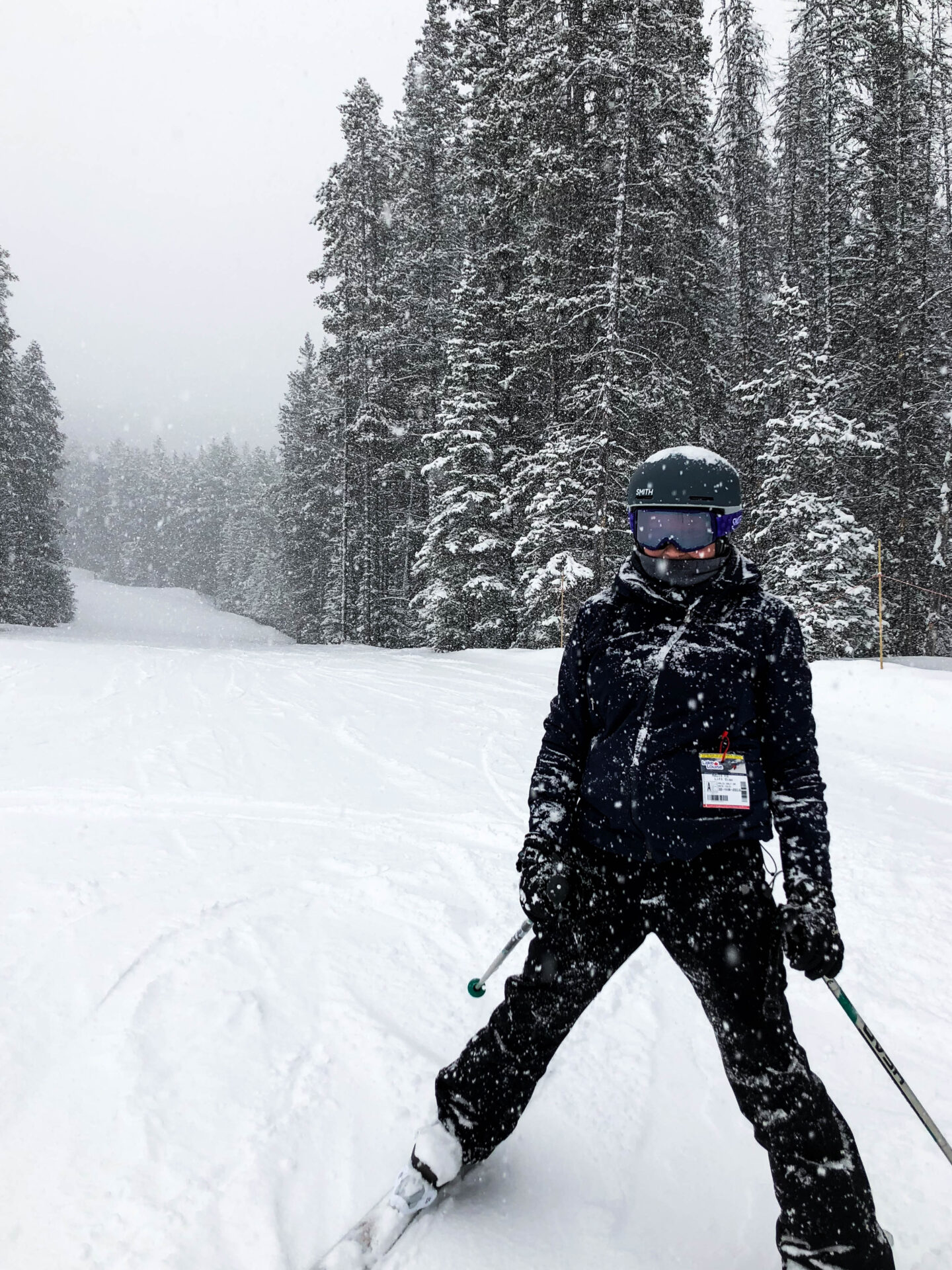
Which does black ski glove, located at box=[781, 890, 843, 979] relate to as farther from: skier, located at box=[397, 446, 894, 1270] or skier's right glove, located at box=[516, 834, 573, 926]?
skier's right glove, located at box=[516, 834, 573, 926]

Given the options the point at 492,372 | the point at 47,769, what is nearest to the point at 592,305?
the point at 492,372

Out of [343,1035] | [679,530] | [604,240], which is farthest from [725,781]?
[604,240]

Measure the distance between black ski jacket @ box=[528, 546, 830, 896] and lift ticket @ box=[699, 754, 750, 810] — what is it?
2 cm

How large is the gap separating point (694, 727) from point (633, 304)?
17.1 meters

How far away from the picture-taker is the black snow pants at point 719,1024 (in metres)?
1.68

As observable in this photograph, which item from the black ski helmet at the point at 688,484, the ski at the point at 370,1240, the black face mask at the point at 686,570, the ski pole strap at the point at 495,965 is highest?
the black ski helmet at the point at 688,484

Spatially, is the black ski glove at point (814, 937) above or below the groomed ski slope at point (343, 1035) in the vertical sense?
above

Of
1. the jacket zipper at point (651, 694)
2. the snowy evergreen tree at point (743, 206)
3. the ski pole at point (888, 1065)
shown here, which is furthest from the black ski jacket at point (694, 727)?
the snowy evergreen tree at point (743, 206)

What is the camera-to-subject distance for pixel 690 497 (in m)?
2.07

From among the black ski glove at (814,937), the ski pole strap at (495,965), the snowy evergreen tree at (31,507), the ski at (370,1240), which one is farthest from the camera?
the snowy evergreen tree at (31,507)

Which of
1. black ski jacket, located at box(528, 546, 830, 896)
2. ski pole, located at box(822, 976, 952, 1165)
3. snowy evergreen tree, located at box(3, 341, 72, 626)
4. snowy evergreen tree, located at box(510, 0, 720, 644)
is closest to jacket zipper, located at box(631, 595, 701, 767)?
black ski jacket, located at box(528, 546, 830, 896)

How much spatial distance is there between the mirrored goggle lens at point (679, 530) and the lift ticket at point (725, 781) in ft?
1.94

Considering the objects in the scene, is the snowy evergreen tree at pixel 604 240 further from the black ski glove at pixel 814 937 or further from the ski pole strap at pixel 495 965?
the black ski glove at pixel 814 937

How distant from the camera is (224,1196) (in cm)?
212
